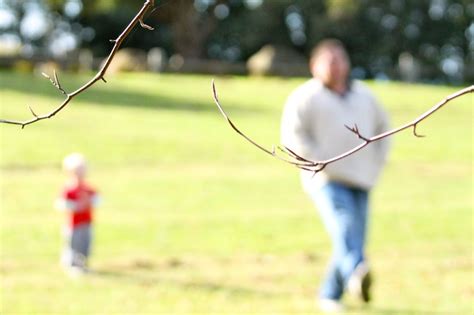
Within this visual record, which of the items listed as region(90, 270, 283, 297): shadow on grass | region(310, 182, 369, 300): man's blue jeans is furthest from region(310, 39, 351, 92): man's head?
region(90, 270, 283, 297): shadow on grass

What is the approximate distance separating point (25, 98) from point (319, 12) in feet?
79.8

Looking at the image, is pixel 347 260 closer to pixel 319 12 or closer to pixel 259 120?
pixel 259 120

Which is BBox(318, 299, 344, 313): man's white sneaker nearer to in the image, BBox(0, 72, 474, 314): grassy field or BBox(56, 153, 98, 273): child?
BBox(0, 72, 474, 314): grassy field

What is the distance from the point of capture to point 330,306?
778cm

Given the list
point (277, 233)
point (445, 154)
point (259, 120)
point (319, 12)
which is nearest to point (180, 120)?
point (259, 120)

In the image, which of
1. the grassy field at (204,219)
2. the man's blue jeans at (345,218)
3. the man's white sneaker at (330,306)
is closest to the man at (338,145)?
the man's blue jeans at (345,218)

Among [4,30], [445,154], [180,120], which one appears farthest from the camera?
[4,30]

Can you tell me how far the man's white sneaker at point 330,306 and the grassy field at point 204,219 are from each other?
11cm

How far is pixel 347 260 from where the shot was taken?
747 centimetres

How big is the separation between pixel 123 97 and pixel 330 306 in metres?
22.2

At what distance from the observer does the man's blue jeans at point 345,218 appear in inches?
291

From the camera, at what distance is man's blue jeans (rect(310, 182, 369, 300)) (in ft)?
24.3

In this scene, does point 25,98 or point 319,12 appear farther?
point 319,12

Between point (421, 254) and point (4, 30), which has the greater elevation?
point (4, 30)
